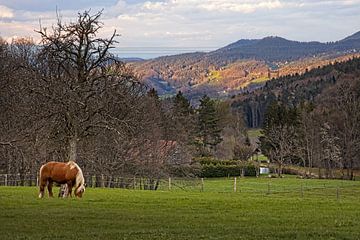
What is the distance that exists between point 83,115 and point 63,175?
13.8ft

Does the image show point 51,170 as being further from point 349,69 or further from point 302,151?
point 349,69

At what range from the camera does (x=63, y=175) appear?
24906mm

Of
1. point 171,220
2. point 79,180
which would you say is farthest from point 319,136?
point 171,220

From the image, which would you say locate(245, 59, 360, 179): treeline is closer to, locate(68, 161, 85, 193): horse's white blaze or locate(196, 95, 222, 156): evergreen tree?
locate(196, 95, 222, 156): evergreen tree

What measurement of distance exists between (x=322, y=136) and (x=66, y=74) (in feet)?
226

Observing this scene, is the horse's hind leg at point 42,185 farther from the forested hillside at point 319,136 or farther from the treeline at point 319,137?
the treeline at point 319,137

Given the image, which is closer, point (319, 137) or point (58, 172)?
point (58, 172)

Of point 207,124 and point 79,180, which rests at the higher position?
point 79,180

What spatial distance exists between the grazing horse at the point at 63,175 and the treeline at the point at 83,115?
8.97 feet

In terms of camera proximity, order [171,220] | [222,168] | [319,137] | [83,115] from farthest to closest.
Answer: [319,137], [222,168], [83,115], [171,220]

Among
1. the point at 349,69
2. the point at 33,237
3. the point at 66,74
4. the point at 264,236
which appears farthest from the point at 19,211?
the point at 349,69

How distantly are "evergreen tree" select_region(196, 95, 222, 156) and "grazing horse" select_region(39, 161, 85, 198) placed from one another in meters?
75.7

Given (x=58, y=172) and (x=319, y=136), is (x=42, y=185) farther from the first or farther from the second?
(x=319, y=136)

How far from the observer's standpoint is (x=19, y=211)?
1886 cm
